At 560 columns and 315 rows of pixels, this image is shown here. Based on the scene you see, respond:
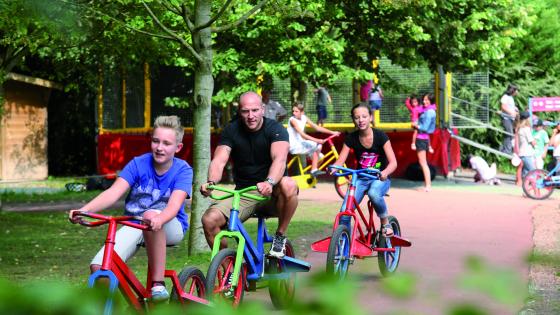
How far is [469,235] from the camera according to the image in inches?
511

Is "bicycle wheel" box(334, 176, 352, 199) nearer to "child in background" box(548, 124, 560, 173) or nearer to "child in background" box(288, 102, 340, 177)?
"child in background" box(288, 102, 340, 177)

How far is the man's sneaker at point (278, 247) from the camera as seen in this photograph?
7.62 metres

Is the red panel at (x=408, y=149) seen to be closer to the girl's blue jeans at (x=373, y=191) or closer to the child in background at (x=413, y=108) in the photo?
the child in background at (x=413, y=108)

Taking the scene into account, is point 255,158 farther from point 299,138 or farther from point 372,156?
point 299,138

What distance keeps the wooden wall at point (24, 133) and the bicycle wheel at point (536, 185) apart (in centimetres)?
1425

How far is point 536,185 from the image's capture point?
19.1 metres

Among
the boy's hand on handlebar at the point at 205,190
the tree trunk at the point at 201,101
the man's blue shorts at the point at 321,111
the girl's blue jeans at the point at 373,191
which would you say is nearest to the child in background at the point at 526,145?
the man's blue shorts at the point at 321,111

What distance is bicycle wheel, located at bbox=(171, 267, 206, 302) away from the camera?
245 inches

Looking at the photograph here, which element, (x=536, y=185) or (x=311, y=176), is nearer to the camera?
(x=536, y=185)

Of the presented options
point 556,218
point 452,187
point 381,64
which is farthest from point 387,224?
point 381,64

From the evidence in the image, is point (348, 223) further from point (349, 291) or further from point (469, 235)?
point (349, 291)

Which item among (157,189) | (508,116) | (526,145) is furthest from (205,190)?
Answer: (508,116)

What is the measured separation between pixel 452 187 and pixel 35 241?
10.8 m

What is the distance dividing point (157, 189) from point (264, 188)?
1128 millimetres
